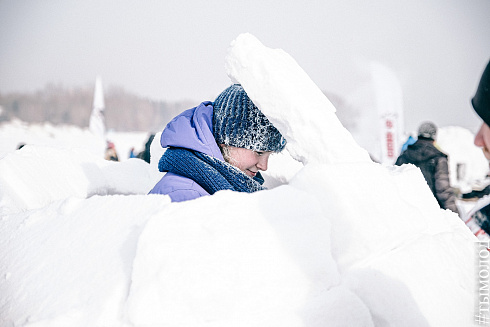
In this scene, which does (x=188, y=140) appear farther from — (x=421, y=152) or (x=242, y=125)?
(x=421, y=152)

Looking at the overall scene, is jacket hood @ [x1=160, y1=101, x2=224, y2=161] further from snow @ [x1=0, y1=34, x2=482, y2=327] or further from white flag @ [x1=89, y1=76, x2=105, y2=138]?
white flag @ [x1=89, y1=76, x2=105, y2=138]

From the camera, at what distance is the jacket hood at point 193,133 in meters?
1.32

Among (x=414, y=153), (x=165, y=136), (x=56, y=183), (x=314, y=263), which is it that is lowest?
(x=414, y=153)

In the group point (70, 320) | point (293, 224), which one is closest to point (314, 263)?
point (293, 224)

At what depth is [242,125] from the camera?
137 centimetres

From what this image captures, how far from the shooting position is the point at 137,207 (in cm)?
100

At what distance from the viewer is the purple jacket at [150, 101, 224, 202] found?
1.20 metres

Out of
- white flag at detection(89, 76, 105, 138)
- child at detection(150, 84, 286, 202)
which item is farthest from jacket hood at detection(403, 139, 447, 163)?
white flag at detection(89, 76, 105, 138)

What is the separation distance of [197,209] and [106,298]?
12.0 inches

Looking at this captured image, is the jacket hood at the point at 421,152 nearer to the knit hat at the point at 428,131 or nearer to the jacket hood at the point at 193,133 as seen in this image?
the knit hat at the point at 428,131

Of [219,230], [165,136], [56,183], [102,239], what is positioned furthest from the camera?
[56,183]

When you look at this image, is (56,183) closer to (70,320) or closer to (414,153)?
(70,320)

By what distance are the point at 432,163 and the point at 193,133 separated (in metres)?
3.32

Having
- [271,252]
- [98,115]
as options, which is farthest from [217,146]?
[98,115]
